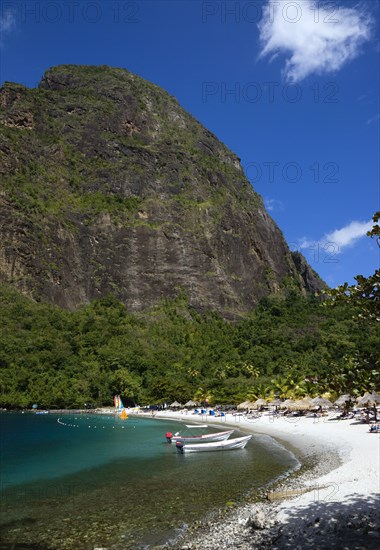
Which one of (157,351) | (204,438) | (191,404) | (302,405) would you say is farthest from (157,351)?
(204,438)

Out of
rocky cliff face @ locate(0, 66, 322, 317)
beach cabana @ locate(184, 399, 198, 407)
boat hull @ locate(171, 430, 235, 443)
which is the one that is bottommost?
boat hull @ locate(171, 430, 235, 443)

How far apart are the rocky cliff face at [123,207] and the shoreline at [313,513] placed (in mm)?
104594

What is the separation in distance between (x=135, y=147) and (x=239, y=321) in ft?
247

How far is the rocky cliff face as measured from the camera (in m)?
126

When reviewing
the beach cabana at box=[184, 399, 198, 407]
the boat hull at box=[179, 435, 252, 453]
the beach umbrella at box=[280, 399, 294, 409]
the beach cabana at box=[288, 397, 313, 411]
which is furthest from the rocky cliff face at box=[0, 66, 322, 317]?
the boat hull at box=[179, 435, 252, 453]

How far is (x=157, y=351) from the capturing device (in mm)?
105250

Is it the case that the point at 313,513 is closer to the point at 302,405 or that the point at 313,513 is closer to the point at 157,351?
the point at 302,405

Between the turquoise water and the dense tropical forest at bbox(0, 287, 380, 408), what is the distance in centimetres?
3550

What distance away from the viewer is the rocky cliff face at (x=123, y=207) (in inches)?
4975

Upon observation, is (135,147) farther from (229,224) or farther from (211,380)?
(211,380)

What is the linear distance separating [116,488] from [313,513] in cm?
1141

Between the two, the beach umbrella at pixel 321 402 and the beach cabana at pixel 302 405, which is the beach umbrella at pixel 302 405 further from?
the beach umbrella at pixel 321 402

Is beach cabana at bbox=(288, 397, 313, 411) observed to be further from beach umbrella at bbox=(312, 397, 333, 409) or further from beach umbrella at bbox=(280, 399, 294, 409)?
beach umbrella at bbox=(280, 399, 294, 409)

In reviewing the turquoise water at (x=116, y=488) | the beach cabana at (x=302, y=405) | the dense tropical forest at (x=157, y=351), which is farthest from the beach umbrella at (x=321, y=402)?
the turquoise water at (x=116, y=488)
